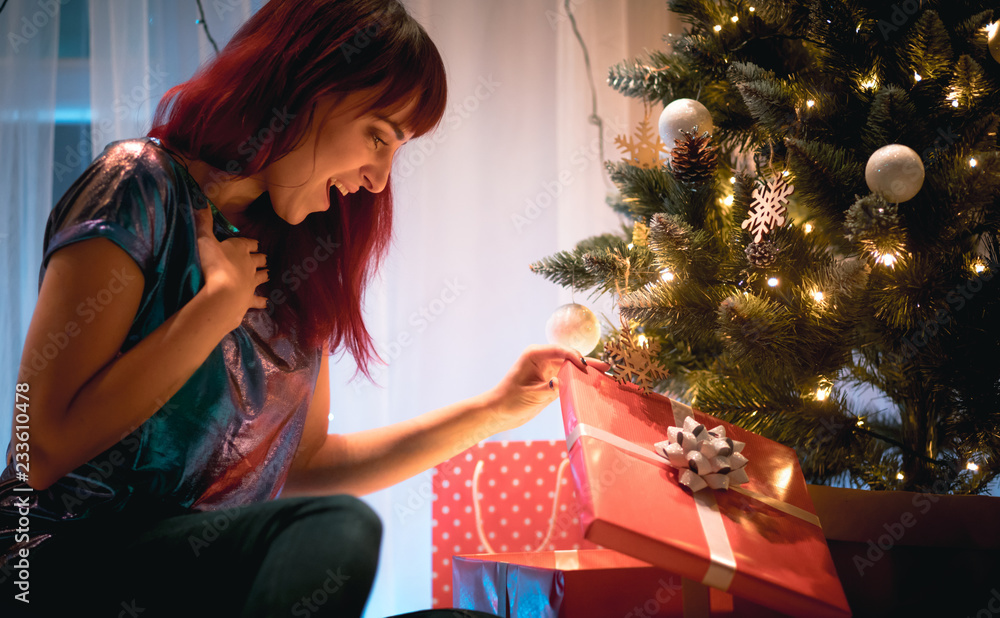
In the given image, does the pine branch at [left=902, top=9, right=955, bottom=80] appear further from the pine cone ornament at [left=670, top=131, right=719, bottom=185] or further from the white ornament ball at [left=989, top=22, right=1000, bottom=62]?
the pine cone ornament at [left=670, top=131, right=719, bottom=185]

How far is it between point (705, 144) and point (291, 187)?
616 millimetres

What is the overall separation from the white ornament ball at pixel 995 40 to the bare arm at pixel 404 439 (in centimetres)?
72

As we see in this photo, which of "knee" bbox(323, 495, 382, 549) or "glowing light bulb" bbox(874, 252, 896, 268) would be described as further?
"glowing light bulb" bbox(874, 252, 896, 268)

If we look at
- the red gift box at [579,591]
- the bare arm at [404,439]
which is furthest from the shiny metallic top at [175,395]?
the red gift box at [579,591]

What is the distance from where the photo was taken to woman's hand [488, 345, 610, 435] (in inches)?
41.9

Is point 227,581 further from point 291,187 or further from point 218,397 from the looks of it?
point 291,187

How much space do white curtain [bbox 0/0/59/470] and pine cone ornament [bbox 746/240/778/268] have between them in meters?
1.49

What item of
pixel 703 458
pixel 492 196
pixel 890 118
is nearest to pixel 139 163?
pixel 703 458

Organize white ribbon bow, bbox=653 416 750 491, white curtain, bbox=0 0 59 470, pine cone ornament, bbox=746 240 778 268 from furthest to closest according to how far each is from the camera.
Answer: white curtain, bbox=0 0 59 470 < pine cone ornament, bbox=746 240 778 268 < white ribbon bow, bbox=653 416 750 491

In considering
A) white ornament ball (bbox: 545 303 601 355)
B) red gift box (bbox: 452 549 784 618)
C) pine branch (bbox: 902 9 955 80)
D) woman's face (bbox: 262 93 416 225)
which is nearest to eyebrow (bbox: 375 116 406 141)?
woman's face (bbox: 262 93 416 225)

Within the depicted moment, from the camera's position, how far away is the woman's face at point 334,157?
2.93 feet

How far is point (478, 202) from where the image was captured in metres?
1.80

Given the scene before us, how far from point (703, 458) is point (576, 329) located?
30 cm

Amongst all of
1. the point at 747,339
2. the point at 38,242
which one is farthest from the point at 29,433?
the point at 38,242
